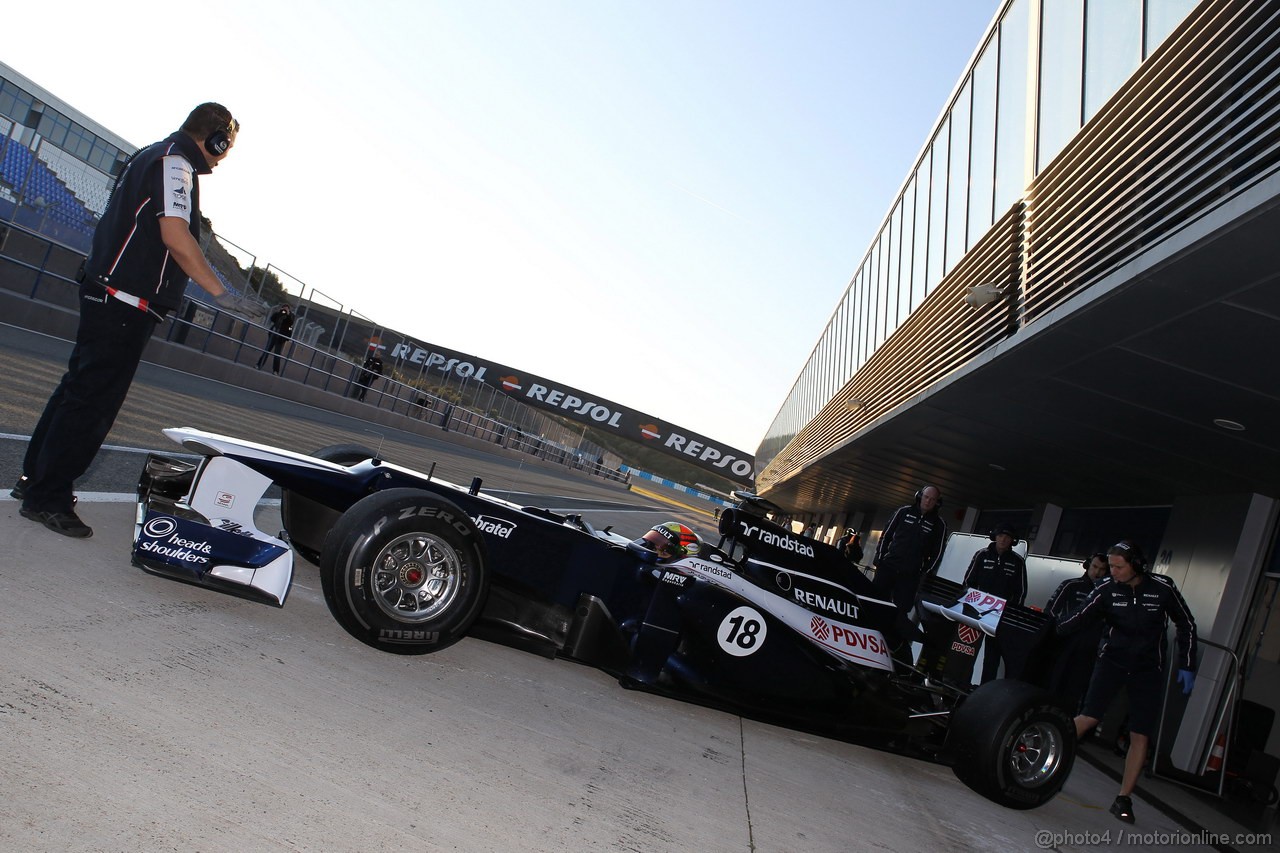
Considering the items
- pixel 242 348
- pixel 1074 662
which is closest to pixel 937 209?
pixel 1074 662

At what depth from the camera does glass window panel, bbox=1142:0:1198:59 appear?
7016 millimetres

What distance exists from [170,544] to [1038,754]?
Result: 170 inches

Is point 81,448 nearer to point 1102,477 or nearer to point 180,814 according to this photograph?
point 180,814

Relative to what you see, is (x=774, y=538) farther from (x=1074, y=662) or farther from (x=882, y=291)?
(x=882, y=291)

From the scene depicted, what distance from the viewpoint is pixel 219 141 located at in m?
4.31

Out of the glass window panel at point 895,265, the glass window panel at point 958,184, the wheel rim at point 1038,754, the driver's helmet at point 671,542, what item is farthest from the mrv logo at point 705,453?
the wheel rim at point 1038,754

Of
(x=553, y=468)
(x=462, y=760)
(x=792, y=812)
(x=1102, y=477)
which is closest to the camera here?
(x=462, y=760)

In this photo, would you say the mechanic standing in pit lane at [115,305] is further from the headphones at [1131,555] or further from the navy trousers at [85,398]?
the headphones at [1131,555]

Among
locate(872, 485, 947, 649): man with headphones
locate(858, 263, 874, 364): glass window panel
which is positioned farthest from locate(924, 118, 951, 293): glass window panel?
locate(872, 485, 947, 649): man with headphones

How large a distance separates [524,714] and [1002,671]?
17.5 feet

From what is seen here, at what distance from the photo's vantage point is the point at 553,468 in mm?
48188

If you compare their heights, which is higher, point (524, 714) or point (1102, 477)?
point (1102, 477)

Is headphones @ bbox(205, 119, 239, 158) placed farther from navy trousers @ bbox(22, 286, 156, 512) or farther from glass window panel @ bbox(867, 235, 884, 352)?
glass window panel @ bbox(867, 235, 884, 352)

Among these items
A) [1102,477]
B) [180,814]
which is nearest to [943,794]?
[180,814]
